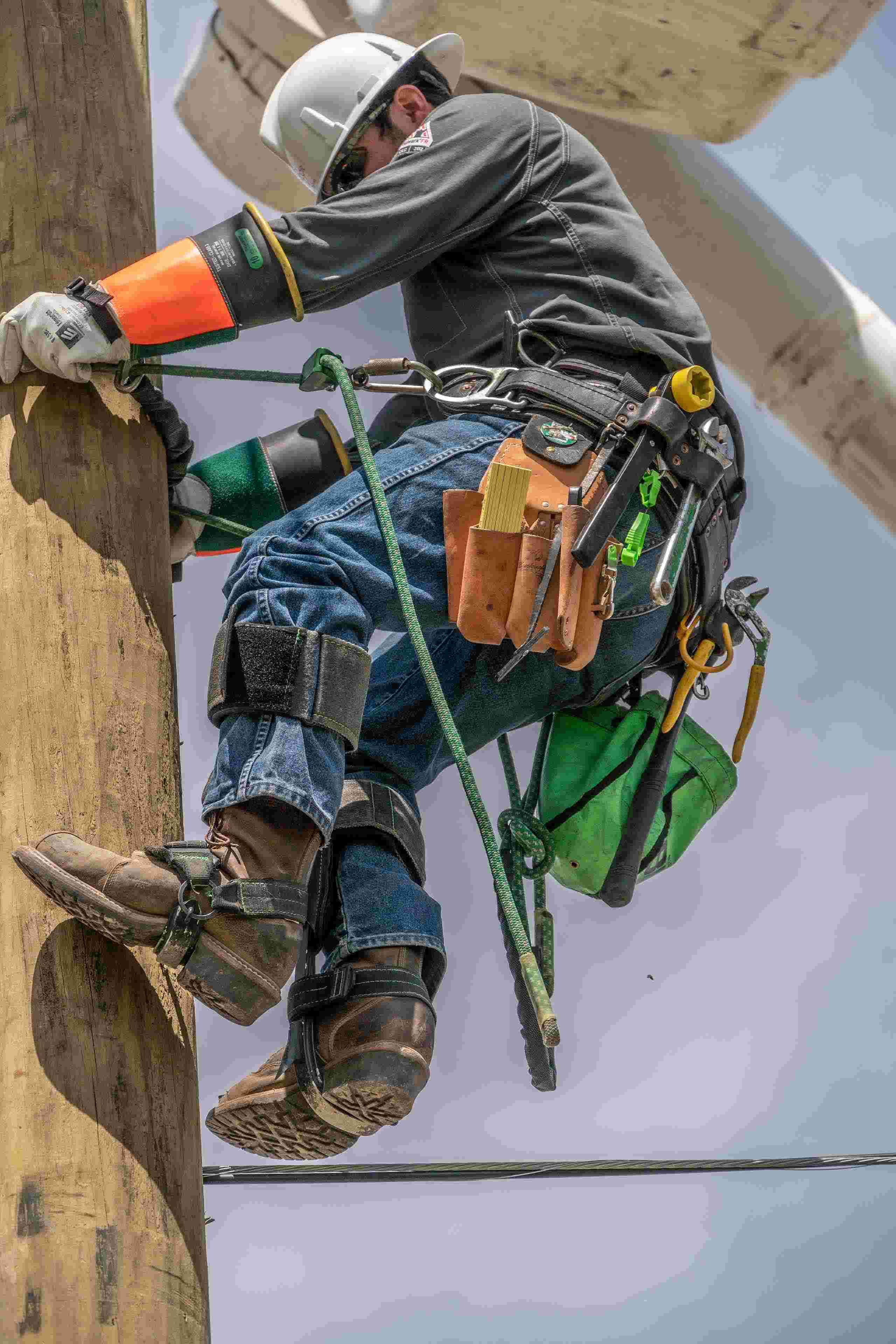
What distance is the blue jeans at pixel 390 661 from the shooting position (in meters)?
2.71

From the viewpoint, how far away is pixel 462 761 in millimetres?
2865

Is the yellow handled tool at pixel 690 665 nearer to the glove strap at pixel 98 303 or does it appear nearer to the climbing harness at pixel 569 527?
the climbing harness at pixel 569 527

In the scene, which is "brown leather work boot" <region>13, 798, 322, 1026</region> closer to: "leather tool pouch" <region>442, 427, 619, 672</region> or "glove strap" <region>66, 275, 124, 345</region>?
"leather tool pouch" <region>442, 427, 619, 672</region>

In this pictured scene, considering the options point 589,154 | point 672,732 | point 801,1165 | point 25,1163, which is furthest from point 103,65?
point 801,1165

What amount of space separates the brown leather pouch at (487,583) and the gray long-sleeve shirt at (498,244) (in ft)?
1.67

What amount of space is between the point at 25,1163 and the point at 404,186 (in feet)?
5.75

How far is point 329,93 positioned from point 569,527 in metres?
1.32

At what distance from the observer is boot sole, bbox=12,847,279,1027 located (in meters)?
2.56

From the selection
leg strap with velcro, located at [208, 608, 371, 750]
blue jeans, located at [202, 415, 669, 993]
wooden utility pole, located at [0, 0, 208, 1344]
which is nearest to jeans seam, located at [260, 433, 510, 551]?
blue jeans, located at [202, 415, 669, 993]

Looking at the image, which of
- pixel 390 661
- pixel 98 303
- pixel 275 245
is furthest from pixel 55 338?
pixel 390 661

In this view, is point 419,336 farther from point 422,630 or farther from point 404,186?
point 422,630

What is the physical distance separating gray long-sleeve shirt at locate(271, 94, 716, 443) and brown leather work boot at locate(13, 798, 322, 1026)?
1.00 m

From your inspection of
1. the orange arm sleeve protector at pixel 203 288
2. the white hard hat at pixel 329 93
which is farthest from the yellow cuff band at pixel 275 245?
the white hard hat at pixel 329 93

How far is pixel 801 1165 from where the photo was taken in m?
3.84
